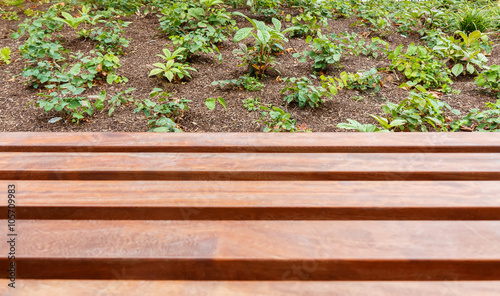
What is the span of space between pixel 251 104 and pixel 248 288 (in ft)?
6.83

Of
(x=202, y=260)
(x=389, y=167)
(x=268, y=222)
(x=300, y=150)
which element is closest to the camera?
(x=202, y=260)

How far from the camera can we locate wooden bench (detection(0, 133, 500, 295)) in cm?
98

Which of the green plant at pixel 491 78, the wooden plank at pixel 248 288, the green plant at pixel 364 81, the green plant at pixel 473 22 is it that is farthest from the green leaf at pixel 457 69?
the wooden plank at pixel 248 288

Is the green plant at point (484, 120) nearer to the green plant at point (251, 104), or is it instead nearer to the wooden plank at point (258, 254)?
the green plant at point (251, 104)

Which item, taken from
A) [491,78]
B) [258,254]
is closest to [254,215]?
Result: [258,254]

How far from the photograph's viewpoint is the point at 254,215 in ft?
3.74

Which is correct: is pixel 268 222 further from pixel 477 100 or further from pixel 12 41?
pixel 12 41

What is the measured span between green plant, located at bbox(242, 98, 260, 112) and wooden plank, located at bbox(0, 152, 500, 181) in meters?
1.44

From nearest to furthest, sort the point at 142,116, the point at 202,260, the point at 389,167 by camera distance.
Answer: the point at 202,260, the point at 389,167, the point at 142,116

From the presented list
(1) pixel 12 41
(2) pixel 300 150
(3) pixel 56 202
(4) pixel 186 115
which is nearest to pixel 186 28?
(4) pixel 186 115

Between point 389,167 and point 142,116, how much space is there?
2.03 m

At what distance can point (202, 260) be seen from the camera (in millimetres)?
982

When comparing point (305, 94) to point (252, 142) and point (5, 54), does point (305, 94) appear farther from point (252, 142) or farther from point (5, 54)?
point (5, 54)

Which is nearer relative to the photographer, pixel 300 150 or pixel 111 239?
pixel 111 239
